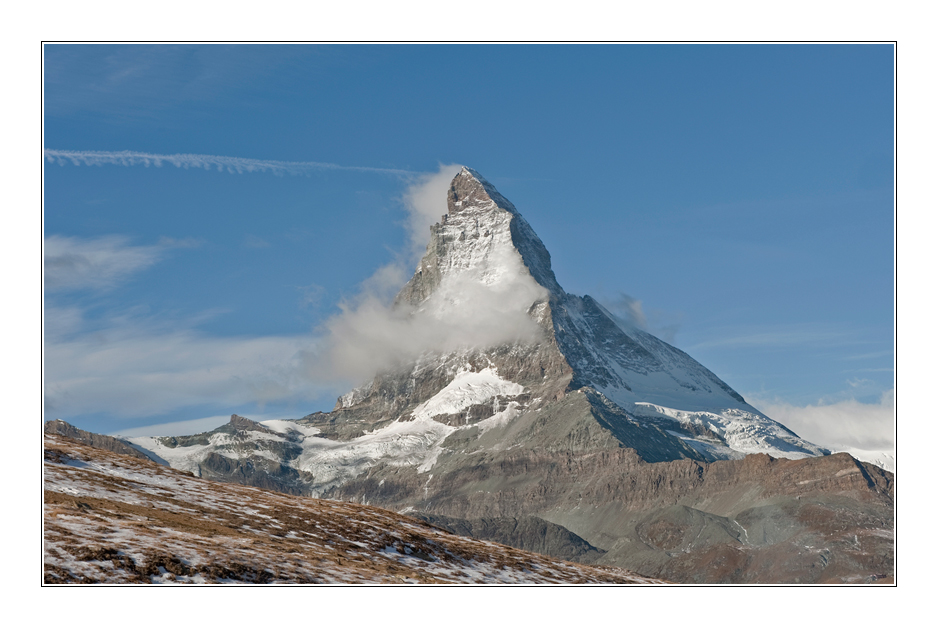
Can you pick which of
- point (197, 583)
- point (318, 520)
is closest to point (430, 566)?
point (318, 520)

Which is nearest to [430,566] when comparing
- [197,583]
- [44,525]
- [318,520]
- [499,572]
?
[499,572]

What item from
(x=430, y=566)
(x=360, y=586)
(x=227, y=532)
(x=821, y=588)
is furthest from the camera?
(x=430, y=566)
